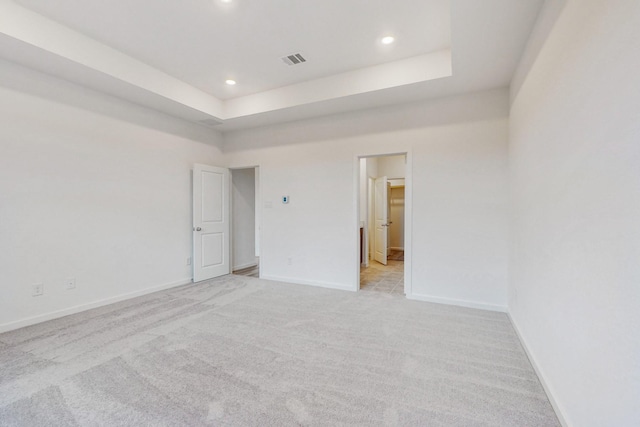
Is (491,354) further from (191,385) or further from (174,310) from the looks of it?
(174,310)

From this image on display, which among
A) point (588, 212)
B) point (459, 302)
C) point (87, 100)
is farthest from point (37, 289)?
point (459, 302)

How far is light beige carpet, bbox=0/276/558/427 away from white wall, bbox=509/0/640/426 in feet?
1.57

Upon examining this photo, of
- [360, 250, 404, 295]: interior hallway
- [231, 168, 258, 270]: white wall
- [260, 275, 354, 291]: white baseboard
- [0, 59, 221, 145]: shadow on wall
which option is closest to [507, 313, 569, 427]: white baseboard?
[360, 250, 404, 295]: interior hallway

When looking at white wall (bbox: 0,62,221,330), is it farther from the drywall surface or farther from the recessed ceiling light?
the recessed ceiling light

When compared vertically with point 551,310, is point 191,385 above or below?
below

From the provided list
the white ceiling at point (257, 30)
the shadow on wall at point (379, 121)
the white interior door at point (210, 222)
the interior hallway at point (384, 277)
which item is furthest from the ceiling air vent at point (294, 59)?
the interior hallway at point (384, 277)

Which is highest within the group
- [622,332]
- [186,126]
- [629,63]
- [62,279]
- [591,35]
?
[186,126]

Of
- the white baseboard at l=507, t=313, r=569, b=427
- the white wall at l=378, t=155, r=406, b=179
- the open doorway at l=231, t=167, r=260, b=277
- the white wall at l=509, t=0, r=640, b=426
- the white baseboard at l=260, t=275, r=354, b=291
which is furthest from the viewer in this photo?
the white wall at l=378, t=155, r=406, b=179

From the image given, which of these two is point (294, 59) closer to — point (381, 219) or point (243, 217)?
point (243, 217)

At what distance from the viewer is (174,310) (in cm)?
346

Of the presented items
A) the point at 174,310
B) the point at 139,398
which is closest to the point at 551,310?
the point at 139,398

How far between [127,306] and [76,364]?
4.71 feet

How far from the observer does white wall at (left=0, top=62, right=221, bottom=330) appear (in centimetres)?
293

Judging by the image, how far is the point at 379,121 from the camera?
13.6ft
